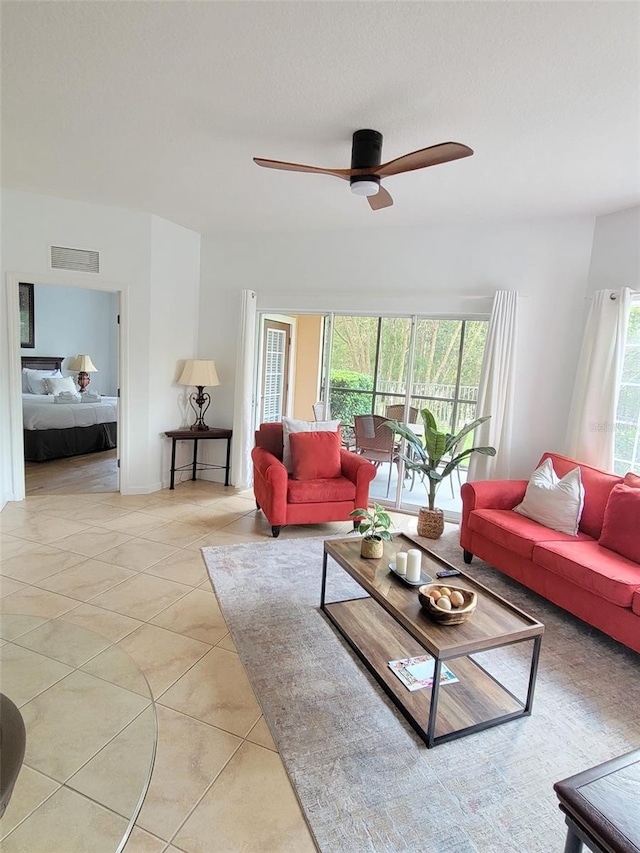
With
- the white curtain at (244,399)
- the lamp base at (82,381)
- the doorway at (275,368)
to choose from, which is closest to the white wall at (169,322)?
the white curtain at (244,399)

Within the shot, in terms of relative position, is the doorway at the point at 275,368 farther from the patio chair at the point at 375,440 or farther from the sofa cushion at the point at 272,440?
the patio chair at the point at 375,440

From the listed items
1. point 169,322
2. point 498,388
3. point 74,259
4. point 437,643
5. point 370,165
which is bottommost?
point 437,643

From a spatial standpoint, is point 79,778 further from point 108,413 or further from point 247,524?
point 108,413

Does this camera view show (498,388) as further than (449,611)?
Yes

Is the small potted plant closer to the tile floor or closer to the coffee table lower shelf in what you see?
the coffee table lower shelf

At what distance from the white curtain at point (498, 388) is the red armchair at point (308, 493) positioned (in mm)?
1141

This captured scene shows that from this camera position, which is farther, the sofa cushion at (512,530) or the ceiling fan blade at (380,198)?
the sofa cushion at (512,530)

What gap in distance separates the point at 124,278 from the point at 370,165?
9.88 feet

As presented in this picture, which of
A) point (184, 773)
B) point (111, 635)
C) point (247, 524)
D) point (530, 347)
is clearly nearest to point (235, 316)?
point (247, 524)

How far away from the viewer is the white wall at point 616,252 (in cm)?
373

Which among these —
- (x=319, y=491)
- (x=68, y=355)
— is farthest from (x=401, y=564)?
Answer: (x=68, y=355)

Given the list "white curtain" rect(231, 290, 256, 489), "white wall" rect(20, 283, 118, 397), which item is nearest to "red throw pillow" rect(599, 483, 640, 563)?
"white curtain" rect(231, 290, 256, 489)

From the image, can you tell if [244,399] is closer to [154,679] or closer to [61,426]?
[61,426]

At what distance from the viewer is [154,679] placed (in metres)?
2.29
